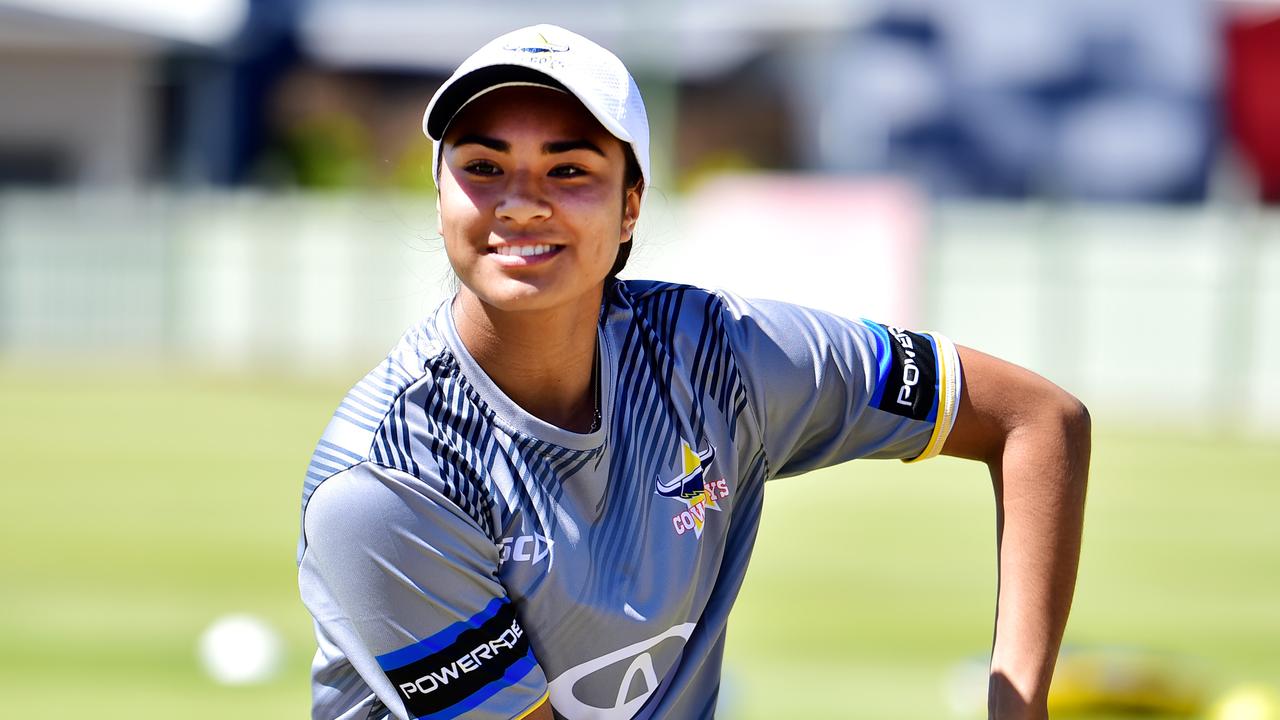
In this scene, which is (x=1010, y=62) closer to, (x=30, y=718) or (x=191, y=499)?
(x=191, y=499)

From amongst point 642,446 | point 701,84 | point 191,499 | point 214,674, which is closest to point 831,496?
point 191,499

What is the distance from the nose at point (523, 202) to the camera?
3152 mm

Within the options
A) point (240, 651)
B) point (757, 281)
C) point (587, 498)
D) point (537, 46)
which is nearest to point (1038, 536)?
point (587, 498)

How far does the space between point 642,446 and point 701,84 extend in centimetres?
3603

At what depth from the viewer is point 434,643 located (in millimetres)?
3217

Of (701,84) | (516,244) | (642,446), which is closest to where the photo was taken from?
(516,244)

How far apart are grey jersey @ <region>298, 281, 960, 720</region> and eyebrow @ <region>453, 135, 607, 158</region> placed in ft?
1.15

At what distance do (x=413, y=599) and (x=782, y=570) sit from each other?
8.62 m

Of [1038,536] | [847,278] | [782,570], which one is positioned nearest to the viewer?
[1038,536]

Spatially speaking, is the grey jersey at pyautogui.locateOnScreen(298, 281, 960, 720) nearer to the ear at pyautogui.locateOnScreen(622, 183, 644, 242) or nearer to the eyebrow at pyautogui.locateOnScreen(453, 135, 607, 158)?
the ear at pyautogui.locateOnScreen(622, 183, 644, 242)

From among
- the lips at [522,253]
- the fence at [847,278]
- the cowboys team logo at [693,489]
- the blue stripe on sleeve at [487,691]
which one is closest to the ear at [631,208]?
the lips at [522,253]

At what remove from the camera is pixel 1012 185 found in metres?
32.5

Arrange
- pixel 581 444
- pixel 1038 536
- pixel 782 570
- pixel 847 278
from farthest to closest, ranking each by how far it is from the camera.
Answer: pixel 847 278 < pixel 782 570 < pixel 1038 536 < pixel 581 444

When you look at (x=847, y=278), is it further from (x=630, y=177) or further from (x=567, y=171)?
(x=567, y=171)
